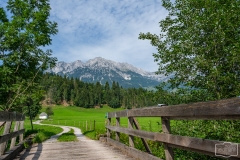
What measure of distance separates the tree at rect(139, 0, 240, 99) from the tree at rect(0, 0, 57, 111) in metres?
10.3

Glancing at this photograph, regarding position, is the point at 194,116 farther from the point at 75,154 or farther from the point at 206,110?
the point at 75,154

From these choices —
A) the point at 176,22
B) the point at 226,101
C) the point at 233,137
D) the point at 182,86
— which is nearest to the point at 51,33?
the point at 176,22

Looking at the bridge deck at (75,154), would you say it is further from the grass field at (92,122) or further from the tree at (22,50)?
the tree at (22,50)

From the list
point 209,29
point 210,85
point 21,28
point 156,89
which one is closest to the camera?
point 210,85

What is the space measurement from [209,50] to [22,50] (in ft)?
41.2

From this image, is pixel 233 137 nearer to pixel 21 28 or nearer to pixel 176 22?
pixel 176 22

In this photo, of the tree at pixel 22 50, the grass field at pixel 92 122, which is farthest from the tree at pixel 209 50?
the tree at pixel 22 50

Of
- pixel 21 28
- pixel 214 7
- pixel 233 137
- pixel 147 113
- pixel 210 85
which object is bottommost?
pixel 233 137

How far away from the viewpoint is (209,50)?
8.17 meters

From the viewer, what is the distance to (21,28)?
619 inches

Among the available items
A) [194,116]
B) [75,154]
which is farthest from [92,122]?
[194,116]

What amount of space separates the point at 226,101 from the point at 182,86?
605 cm

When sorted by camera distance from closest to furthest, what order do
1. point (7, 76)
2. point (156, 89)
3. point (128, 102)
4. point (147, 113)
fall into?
point (147, 113)
point (156, 89)
point (7, 76)
point (128, 102)

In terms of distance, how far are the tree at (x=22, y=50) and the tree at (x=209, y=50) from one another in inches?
407
